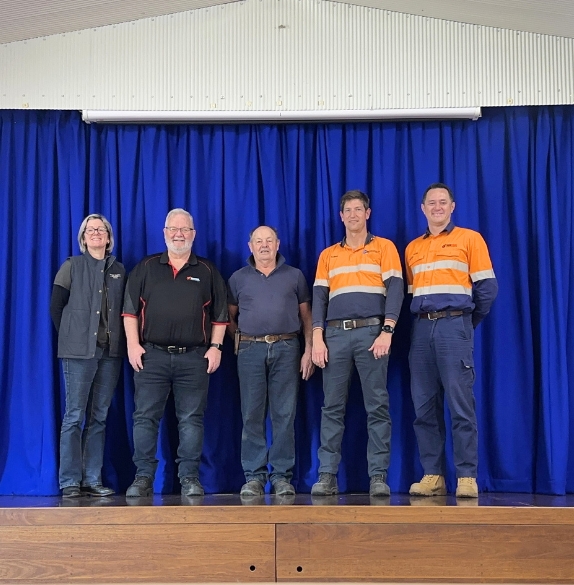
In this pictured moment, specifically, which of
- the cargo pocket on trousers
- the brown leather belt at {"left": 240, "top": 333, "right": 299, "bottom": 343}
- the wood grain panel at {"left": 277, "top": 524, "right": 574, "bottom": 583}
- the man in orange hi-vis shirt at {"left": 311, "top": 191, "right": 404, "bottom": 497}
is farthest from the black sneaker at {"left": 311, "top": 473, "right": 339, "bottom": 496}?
the cargo pocket on trousers

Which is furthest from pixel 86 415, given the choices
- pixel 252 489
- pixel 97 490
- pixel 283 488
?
pixel 283 488

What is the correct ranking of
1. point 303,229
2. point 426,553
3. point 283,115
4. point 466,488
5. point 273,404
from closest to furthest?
point 426,553
point 466,488
point 273,404
point 283,115
point 303,229

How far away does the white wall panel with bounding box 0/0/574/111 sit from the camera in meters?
4.64

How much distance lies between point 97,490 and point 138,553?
0.84m

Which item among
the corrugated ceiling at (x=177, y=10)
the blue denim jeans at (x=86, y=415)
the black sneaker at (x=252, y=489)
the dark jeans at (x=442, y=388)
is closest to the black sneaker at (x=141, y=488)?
the blue denim jeans at (x=86, y=415)

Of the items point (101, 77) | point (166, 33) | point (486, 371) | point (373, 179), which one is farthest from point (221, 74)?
point (486, 371)

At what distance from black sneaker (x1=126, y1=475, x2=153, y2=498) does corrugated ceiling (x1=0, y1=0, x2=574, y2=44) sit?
2651mm

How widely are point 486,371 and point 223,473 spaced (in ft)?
5.46

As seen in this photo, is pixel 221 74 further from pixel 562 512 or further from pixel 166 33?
pixel 562 512

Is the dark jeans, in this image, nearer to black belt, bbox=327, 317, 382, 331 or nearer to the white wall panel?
black belt, bbox=327, 317, 382, 331

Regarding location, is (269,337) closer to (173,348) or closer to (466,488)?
(173,348)

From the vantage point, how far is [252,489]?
13.6 ft

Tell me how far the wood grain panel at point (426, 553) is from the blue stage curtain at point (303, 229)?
1044 millimetres

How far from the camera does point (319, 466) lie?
4418 millimetres
